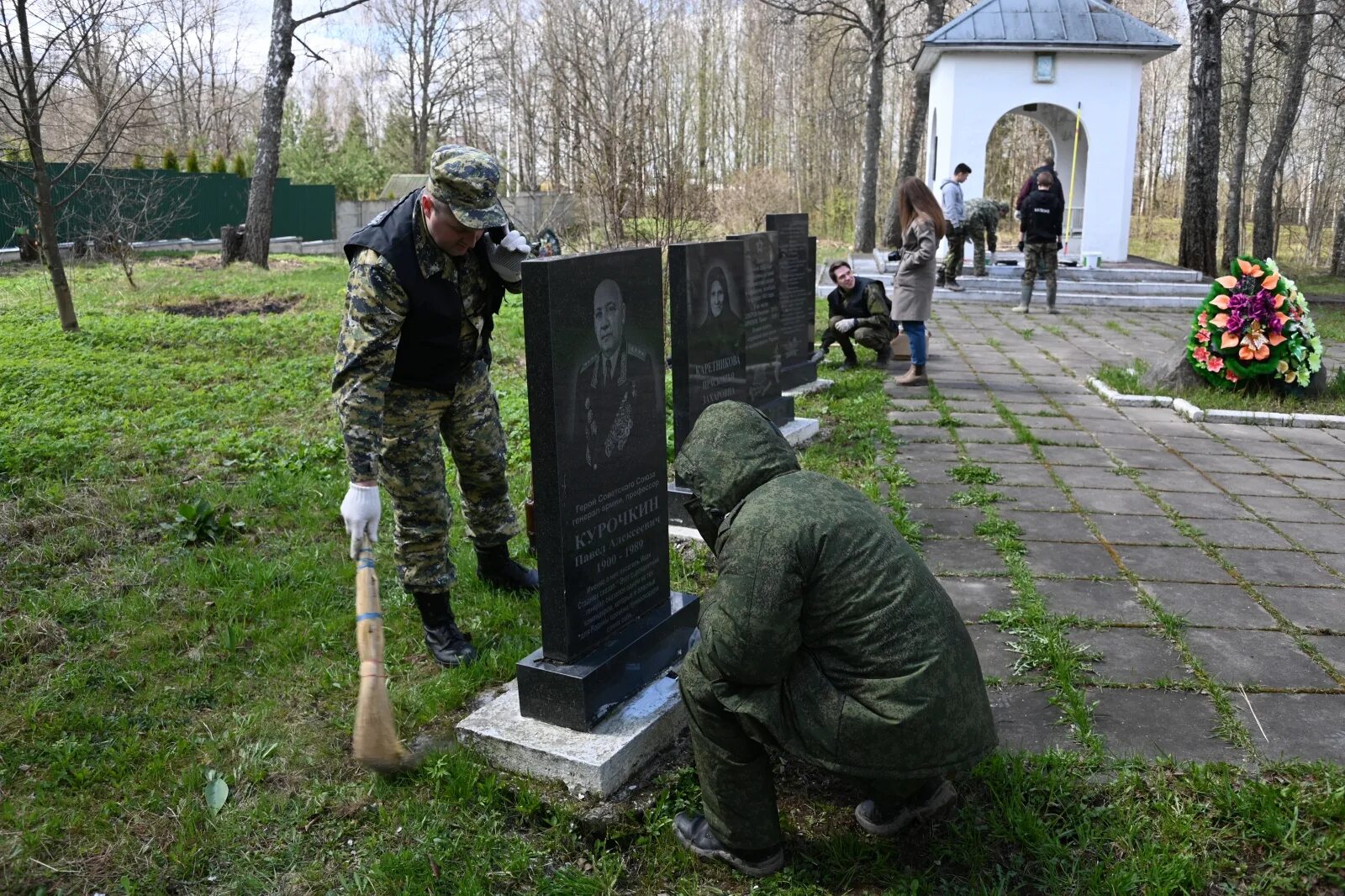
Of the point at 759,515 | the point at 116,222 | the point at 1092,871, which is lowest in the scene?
the point at 1092,871

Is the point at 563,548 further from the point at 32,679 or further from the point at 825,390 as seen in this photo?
the point at 825,390

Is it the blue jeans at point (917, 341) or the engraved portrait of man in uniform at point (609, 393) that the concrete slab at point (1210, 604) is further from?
the blue jeans at point (917, 341)

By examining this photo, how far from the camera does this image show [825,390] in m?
8.80

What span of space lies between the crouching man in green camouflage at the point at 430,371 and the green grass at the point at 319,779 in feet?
1.36

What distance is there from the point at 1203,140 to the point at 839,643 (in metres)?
16.7

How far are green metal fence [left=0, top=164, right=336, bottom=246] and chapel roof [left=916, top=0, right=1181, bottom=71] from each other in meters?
12.9

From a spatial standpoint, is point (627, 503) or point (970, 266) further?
point (970, 266)

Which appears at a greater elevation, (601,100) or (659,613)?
(601,100)

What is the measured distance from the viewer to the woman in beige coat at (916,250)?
333 inches

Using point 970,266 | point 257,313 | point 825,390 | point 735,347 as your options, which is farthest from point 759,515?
point 970,266

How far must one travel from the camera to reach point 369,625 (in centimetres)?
304

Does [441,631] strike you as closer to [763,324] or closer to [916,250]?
[763,324]

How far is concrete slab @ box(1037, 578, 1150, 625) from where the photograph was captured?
4.29 metres

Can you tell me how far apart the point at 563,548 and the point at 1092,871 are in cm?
176
